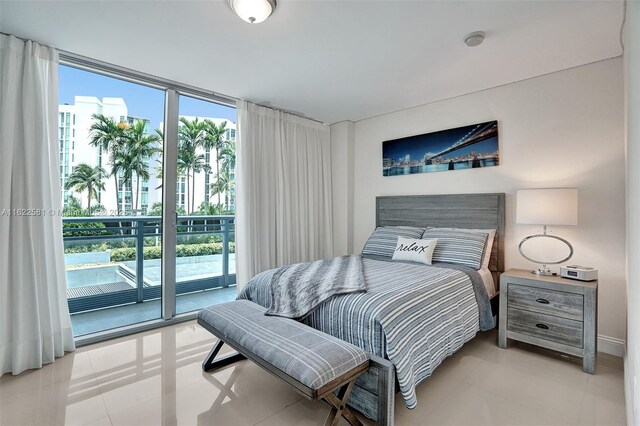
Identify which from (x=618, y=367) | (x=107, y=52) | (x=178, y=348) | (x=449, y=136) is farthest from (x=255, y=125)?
(x=618, y=367)

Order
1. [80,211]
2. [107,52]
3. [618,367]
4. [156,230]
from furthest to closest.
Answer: [156,230] < [80,211] < [107,52] < [618,367]

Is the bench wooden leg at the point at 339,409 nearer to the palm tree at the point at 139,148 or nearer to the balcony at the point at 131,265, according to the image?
the balcony at the point at 131,265

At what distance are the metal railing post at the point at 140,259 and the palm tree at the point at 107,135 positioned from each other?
0.92 ft

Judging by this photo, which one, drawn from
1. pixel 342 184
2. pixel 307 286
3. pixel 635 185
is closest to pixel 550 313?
pixel 635 185

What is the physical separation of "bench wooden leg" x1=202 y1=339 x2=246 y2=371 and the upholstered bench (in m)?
0.29

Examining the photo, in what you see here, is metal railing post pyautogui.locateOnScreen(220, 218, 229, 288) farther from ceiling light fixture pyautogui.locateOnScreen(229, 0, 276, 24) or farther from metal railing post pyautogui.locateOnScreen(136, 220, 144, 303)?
ceiling light fixture pyautogui.locateOnScreen(229, 0, 276, 24)

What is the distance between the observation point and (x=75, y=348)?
2594mm

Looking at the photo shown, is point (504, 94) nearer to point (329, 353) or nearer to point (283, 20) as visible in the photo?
point (283, 20)

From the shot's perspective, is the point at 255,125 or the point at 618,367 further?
the point at 255,125

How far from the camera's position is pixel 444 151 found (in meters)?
3.55

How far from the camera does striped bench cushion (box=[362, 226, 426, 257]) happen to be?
347 cm

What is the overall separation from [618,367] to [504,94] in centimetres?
248

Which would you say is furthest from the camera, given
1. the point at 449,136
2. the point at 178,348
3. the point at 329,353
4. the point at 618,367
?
the point at 449,136

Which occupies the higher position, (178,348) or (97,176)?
(97,176)
